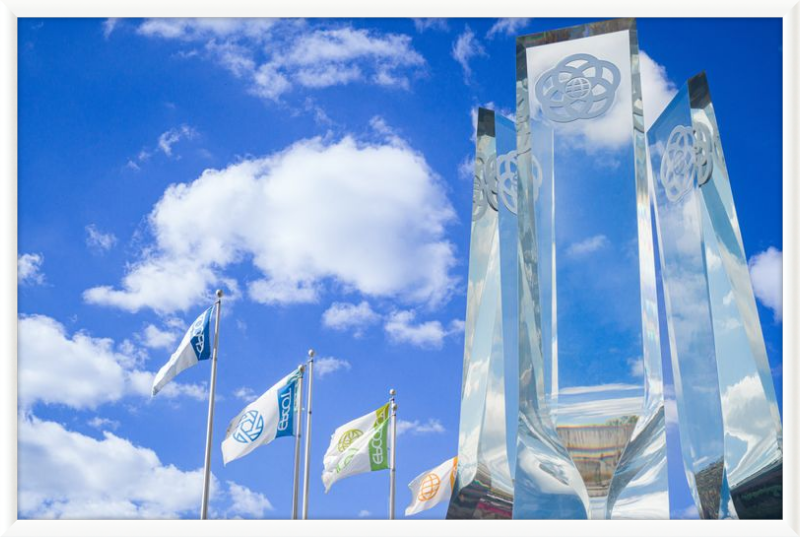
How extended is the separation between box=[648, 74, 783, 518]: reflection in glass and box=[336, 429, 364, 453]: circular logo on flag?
16.3 ft

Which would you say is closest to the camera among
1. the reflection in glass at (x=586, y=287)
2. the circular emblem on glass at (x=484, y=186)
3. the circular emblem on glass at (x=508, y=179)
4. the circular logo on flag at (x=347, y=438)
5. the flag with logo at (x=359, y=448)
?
the reflection in glass at (x=586, y=287)

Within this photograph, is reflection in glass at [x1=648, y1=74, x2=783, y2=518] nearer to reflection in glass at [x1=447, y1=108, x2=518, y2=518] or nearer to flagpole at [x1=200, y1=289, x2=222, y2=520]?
reflection in glass at [x1=447, y1=108, x2=518, y2=518]

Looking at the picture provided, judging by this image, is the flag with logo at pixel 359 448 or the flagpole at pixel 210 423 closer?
the flagpole at pixel 210 423

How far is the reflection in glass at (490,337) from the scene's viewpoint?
33.9ft

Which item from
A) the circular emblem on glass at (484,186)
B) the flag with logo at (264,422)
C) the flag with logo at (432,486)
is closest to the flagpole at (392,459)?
the flag with logo at (432,486)

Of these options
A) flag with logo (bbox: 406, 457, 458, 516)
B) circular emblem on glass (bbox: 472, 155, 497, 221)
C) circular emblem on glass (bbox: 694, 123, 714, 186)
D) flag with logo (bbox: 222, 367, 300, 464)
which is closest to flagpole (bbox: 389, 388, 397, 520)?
flag with logo (bbox: 406, 457, 458, 516)

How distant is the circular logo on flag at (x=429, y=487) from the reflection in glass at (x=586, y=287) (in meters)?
4.97

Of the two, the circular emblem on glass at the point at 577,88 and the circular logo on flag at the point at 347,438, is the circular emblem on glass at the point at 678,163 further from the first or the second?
the circular logo on flag at the point at 347,438

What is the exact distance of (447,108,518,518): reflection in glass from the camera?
10328 millimetres

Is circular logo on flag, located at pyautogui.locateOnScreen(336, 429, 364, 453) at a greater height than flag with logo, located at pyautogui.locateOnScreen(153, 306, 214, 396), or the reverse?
flag with logo, located at pyautogui.locateOnScreen(153, 306, 214, 396)

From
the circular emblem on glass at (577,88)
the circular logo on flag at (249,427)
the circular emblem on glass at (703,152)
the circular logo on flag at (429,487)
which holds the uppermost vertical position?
the circular emblem on glass at (577,88)

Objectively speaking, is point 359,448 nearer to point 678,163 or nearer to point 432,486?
point 432,486

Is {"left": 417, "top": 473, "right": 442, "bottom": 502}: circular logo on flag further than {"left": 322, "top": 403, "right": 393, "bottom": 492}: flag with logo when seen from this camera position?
Yes
